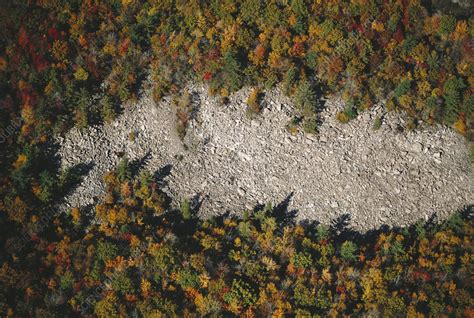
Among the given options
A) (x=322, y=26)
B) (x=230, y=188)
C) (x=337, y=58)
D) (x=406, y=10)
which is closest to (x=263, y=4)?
(x=322, y=26)

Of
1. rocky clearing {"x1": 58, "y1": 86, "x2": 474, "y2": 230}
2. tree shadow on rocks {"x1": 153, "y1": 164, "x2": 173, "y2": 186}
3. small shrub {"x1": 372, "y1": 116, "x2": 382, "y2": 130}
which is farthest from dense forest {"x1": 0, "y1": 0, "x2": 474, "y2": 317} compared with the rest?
small shrub {"x1": 372, "y1": 116, "x2": 382, "y2": 130}

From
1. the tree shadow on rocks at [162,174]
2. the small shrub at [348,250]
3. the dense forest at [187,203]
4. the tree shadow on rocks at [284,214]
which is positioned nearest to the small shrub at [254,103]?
the dense forest at [187,203]

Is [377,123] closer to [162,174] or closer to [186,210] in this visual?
[186,210]

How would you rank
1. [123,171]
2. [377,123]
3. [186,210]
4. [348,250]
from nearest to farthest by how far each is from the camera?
[348,250] → [186,210] → [123,171] → [377,123]

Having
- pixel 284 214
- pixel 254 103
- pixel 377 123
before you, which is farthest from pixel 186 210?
pixel 377 123

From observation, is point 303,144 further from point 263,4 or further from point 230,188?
point 263,4

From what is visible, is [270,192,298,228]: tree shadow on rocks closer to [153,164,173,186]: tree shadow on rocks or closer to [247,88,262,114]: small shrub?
[247,88,262,114]: small shrub

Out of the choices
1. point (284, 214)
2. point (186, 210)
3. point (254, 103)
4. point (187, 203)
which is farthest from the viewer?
point (254, 103)
